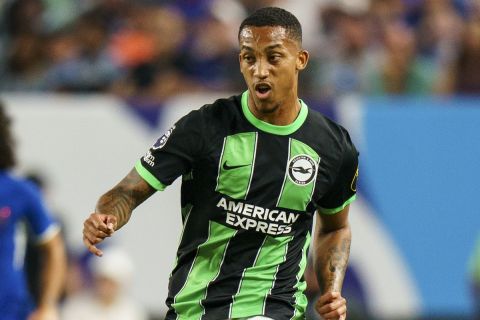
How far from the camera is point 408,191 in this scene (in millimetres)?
10242

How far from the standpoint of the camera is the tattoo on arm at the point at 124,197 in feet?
15.3

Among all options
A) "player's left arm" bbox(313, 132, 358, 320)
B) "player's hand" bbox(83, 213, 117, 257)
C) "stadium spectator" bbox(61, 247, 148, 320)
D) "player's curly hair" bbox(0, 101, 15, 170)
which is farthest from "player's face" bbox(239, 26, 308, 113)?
"stadium spectator" bbox(61, 247, 148, 320)

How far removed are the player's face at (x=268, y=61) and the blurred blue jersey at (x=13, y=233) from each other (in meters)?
2.37

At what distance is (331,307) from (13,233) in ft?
8.73

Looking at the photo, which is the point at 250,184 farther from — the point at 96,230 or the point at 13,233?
the point at 13,233

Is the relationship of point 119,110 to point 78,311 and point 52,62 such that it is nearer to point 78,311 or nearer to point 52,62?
point 52,62

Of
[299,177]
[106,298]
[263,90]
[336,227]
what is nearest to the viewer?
[263,90]

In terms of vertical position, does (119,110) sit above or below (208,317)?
above

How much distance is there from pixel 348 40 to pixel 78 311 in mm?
3576

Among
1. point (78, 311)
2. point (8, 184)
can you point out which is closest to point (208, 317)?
point (8, 184)

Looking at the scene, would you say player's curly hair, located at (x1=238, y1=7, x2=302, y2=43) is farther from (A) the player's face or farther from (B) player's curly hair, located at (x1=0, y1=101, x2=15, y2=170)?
(B) player's curly hair, located at (x1=0, y1=101, x2=15, y2=170)

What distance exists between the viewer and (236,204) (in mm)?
4898

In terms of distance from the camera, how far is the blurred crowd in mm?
10469

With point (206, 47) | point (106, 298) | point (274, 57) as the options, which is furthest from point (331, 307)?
point (206, 47)
